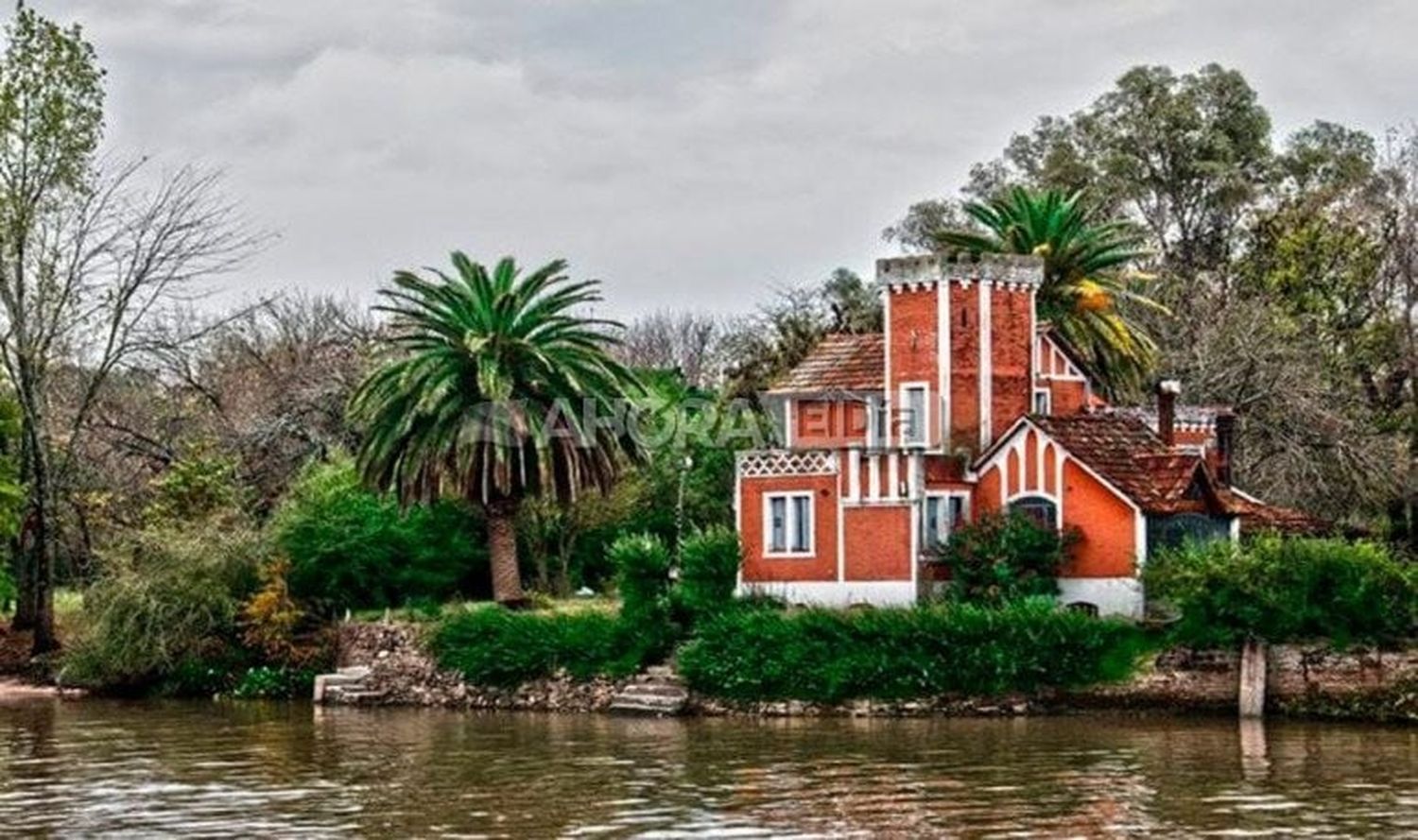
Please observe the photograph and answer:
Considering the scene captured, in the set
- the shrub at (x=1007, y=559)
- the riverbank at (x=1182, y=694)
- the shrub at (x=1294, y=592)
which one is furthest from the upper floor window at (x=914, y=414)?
the shrub at (x=1294, y=592)

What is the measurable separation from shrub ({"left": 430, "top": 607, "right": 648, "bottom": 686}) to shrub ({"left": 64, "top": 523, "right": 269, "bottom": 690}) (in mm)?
5460

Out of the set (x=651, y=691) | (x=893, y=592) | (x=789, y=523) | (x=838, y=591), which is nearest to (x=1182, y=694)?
(x=893, y=592)

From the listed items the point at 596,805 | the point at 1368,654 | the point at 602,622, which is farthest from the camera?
the point at 602,622

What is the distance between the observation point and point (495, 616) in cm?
4731

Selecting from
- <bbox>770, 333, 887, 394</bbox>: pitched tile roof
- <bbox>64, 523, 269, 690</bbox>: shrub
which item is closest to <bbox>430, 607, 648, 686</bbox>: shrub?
<bbox>64, 523, 269, 690</bbox>: shrub

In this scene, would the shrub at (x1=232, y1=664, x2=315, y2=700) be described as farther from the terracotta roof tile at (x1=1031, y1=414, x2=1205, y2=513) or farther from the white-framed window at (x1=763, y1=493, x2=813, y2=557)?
the terracotta roof tile at (x1=1031, y1=414, x2=1205, y2=513)

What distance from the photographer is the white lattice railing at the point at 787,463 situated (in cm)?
4650

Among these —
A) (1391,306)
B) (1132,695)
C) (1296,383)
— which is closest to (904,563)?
(1132,695)

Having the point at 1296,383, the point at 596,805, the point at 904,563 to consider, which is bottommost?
the point at 596,805

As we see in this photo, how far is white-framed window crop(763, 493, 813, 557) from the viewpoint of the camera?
4672 centimetres

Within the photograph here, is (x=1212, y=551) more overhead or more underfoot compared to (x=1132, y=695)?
more overhead

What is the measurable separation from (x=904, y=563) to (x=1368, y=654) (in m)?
9.99

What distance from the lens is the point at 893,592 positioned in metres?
45.8

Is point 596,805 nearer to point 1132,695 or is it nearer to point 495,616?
point 1132,695
